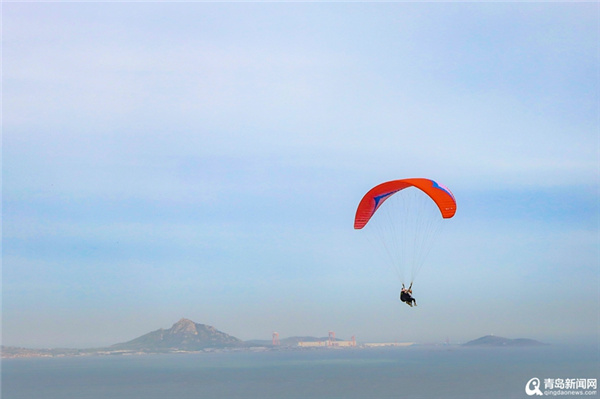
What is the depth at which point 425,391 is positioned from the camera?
356ft

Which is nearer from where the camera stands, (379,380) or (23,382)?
(379,380)

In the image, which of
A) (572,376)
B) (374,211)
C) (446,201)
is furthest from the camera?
(572,376)

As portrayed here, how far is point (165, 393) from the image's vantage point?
114m

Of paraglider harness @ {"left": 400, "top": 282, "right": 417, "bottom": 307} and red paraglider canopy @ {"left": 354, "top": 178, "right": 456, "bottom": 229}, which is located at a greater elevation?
red paraglider canopy @ {"left": 354, "top": 178, "right": 456, "bottom": 229}

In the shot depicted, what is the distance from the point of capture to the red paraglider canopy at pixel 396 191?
26281 mm

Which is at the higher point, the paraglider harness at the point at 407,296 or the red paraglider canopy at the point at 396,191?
the red paraglider canopy at the point at 396,191

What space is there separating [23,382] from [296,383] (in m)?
73.8

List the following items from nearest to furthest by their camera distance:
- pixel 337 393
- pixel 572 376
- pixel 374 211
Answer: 1. pixel 374 211
2. pixel 337 393
3. pixel 572 376

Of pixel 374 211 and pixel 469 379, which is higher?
pixel 374 211

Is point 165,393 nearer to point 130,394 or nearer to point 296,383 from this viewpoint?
point 130,394

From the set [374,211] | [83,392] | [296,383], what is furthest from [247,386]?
[374,211]

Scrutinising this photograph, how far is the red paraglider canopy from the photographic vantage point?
86.2 ft

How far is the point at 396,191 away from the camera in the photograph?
28484 millimetres

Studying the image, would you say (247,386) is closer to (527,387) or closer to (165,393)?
(165,393)
